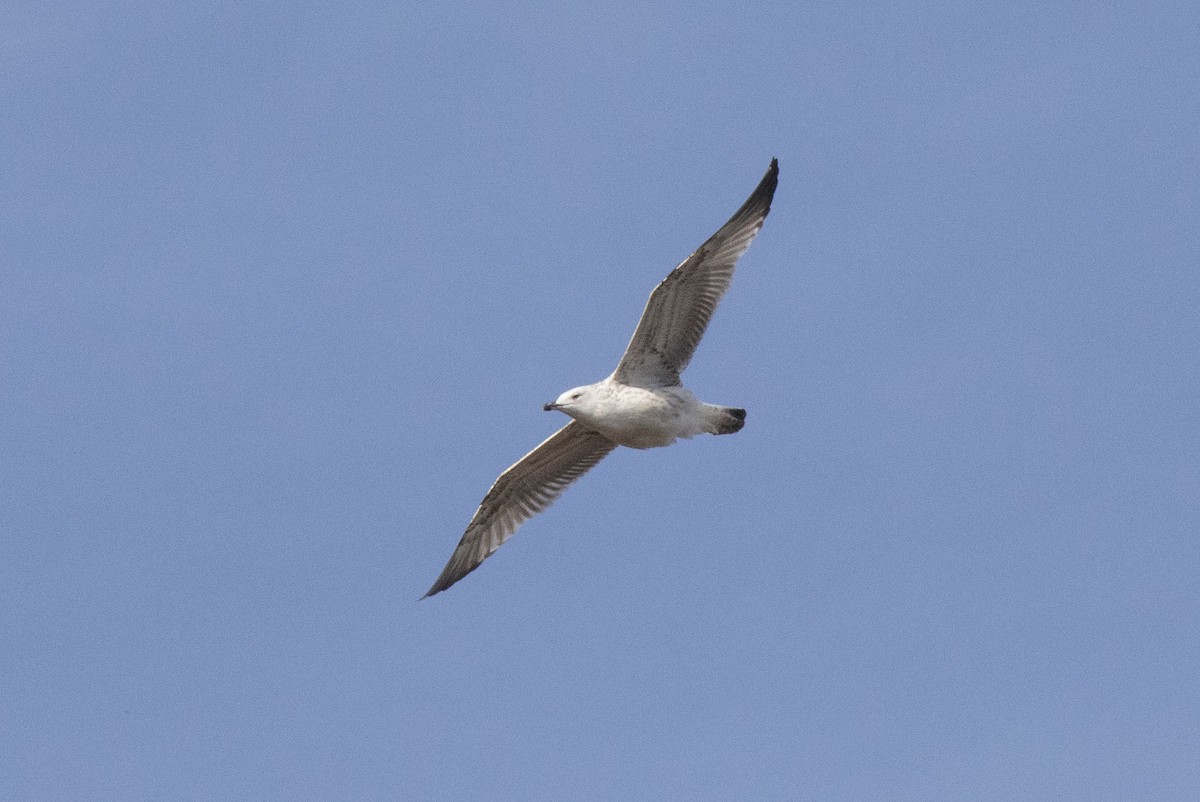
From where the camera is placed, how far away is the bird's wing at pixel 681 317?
61.6ft

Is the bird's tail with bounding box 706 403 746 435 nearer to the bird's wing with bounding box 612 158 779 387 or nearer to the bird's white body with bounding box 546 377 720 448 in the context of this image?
the bird's white body with bounding box 546 377 720 448

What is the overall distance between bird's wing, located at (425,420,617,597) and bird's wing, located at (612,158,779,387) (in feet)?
3.90

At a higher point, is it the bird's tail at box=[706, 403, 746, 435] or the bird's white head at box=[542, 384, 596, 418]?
the bird's white head at box=[542, 384, 596, 418]

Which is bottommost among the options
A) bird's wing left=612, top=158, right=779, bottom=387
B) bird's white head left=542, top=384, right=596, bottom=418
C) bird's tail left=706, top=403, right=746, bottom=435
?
bird's tail left=706, top=403, right=746, bottom=435

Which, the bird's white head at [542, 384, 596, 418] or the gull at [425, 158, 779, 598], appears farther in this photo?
the bird's white head at [542, 384, 596, 418]

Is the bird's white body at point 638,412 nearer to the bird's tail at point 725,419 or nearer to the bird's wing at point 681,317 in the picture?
the bird's tail at point 725,419

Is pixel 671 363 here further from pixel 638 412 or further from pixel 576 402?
pixel 576 402

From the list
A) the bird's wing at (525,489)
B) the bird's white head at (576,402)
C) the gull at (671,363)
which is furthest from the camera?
the bird's wing at (525,489)

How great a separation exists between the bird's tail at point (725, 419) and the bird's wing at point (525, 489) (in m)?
1.45

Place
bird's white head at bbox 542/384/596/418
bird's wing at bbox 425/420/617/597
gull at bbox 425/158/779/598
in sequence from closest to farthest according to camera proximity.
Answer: gull at bbox 425/158/779/598 < bird's white head at bbox 542/384/596/418 < bird's wing at bbox 425/420/617/597

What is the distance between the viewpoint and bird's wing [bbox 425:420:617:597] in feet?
66.5

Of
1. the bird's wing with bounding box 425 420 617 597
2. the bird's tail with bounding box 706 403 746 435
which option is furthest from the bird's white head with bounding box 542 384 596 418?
the bird's tail with bounding box 706 403 746 435

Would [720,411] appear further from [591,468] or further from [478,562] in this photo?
[478,562]

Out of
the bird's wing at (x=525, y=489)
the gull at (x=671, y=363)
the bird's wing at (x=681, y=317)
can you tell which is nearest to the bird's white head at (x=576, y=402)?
the gull at (x=671, y=363)
